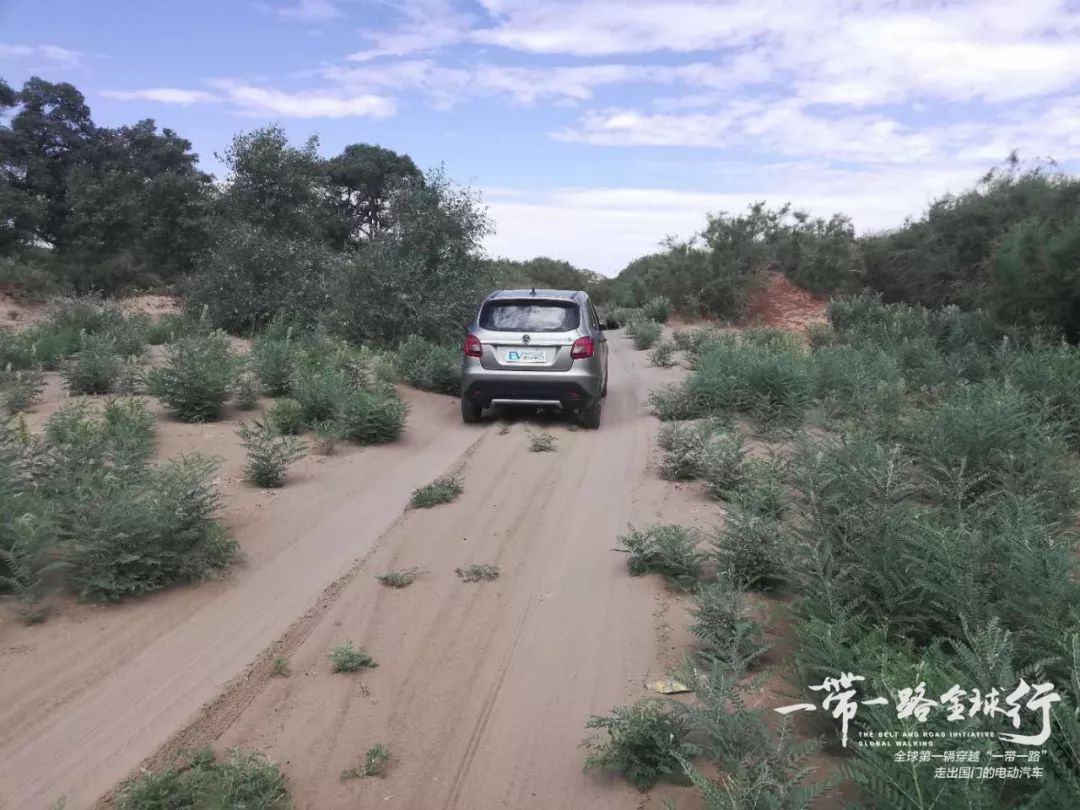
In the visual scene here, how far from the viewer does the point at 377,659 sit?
4.46 metres

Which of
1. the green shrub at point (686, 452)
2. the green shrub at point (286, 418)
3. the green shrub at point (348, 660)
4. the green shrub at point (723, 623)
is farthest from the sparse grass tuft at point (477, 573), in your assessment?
the green shrub at point (286, 418)

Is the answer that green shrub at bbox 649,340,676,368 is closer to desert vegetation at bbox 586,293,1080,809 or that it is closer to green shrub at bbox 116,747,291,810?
desert vegetation at bbox 586,293,1080,809

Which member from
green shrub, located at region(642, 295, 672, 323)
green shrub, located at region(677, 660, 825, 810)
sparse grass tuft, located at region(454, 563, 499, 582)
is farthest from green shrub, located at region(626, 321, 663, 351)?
green shrub, located at region(677, 660, 825, 810)

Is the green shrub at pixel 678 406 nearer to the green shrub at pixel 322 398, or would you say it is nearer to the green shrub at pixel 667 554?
the green shrub at pixel 322 398

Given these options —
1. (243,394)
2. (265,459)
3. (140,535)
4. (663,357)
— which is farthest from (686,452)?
(663,357)

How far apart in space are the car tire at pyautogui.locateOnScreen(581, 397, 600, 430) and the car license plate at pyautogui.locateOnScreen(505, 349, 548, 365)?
0.87 metres

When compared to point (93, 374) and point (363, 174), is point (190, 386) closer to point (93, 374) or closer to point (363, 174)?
point (93, 374)

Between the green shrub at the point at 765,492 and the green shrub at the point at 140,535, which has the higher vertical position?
the green shrub at the point at 765,492

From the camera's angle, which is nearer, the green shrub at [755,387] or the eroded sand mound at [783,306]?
the green shrub at [755,387]

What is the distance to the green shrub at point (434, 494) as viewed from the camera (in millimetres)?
7121

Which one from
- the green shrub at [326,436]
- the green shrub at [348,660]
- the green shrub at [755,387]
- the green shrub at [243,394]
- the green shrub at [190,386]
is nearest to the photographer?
the green shrub at [348,660]

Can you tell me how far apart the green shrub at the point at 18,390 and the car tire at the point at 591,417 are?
257 inches

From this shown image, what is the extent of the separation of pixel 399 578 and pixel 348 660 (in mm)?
1149

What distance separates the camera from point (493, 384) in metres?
10.2
